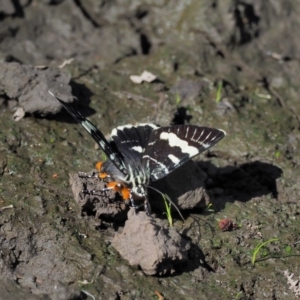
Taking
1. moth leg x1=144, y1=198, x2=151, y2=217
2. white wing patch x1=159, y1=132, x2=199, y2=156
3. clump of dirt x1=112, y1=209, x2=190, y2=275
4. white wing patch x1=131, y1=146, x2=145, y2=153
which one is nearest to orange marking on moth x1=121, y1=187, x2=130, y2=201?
moth leg x1=144, y1=198, x2=151, y2=217

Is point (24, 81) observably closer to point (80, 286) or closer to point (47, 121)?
point (47, 121)

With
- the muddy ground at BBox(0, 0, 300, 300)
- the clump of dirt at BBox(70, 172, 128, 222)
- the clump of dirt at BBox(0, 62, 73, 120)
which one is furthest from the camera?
the clump of dirt at BBox(0, 62, 73, 120)

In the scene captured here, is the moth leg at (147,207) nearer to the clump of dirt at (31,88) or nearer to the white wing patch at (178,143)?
the white wing patch at (178,143)

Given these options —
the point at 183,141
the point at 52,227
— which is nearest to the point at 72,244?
the point at 52,227

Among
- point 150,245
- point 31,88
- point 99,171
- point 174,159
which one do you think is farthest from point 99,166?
point 31,88

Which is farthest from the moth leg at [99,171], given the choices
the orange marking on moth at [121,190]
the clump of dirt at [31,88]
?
the clump of dirt at [31,88]

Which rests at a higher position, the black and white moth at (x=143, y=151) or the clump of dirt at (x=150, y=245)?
the black and white moth at (x=143, y=151)

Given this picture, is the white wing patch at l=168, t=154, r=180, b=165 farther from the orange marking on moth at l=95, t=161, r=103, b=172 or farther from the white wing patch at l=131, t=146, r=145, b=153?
the orange marking on moth at l=95, t=161, r=103, b=172
